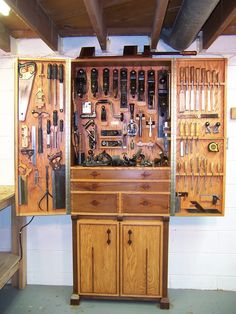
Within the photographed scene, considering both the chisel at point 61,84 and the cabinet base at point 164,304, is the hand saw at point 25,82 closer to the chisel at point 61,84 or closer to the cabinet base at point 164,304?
the chisel at point 61,84

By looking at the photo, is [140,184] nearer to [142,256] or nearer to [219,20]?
[142,256]

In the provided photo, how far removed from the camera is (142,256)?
2631 millimetres

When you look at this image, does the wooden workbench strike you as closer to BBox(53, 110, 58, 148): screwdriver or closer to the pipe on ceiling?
BBox(53, 110, 58, 148): screwdriver

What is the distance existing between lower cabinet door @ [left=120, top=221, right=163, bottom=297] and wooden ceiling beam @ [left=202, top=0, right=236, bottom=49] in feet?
5.50

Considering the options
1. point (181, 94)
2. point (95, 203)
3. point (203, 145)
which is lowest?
point (95, 203)

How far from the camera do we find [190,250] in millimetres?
3016

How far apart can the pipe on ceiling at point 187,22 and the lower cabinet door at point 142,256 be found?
1.61 metres

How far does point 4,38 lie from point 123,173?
169cm

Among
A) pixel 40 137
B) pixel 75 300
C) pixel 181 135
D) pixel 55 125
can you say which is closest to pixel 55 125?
pixel 55 125

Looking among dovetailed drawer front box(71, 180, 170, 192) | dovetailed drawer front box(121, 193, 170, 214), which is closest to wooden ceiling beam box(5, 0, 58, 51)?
dovetailed drawer front box(71, 180, 170, 192)

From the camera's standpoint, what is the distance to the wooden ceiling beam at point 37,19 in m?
2.04

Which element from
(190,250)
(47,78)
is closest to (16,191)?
(47,78)

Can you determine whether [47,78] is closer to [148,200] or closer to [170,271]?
[148,200]

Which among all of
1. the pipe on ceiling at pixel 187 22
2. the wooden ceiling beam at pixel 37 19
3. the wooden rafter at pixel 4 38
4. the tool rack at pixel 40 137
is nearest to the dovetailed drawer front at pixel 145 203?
the tool rack at pixel 40 137
